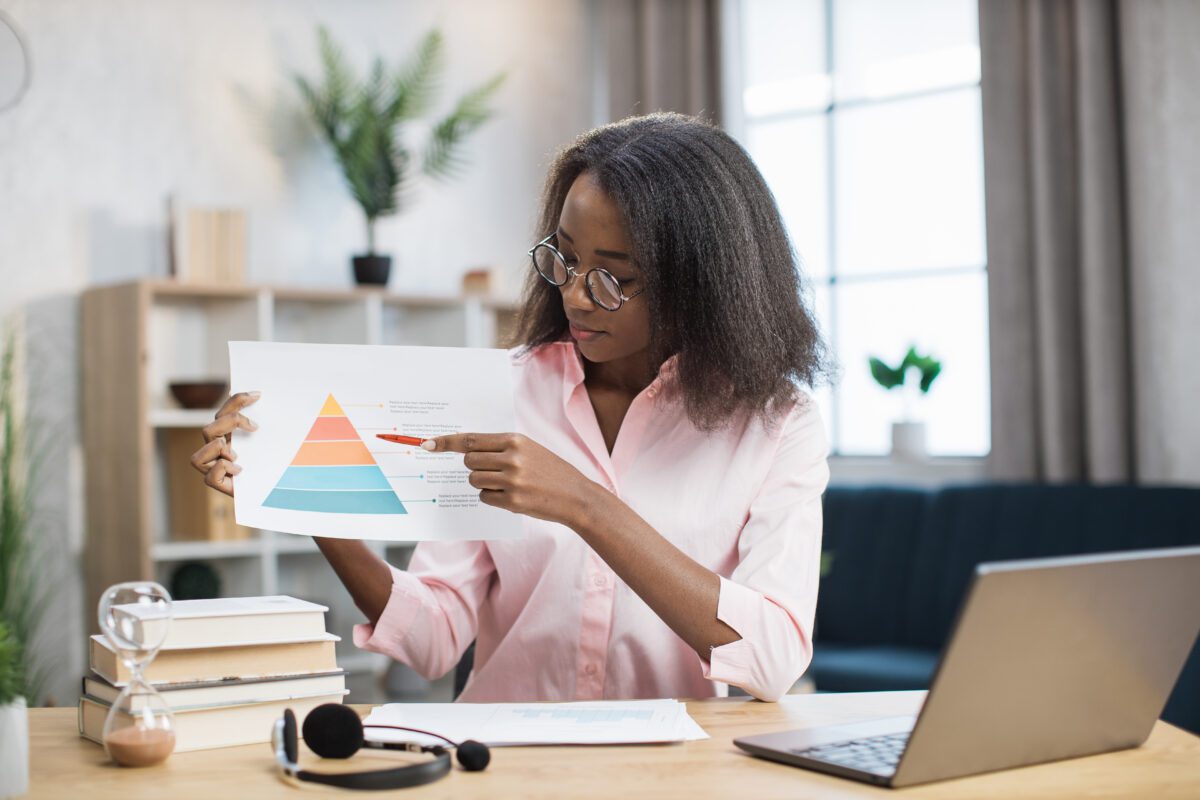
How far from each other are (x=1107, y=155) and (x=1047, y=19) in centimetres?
52

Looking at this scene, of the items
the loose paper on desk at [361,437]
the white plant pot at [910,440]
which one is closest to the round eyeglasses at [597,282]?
the loose paper on desk at [361,437]

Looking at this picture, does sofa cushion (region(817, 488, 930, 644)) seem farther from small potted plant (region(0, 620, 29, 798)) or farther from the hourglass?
small potted plant (region(0, 620, 29, 798))

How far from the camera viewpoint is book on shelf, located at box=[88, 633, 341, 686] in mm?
1294

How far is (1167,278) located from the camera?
12.9 feet

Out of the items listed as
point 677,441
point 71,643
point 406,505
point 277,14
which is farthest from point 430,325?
point 406,505

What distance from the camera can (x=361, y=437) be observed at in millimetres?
1496

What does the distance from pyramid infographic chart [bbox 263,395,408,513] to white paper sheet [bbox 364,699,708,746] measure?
24 centimetres

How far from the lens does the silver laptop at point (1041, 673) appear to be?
1067 millimetres

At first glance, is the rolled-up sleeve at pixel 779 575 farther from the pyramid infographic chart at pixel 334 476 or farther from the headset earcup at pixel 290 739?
the headset earcup at pixel 290 739

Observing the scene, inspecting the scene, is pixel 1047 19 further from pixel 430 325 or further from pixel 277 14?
pixel 277 14

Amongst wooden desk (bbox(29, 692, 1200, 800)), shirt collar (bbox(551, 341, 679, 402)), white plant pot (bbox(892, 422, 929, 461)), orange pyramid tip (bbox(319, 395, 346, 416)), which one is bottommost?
wooden desk (bbox(29, 692, 1200, 800))

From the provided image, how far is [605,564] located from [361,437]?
438mm

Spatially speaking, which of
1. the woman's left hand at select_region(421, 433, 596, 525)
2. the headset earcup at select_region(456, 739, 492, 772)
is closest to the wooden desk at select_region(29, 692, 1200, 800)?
the headset earcup at select_region(456, 739, 492, 772)

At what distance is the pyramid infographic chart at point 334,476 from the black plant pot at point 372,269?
10.0ft
